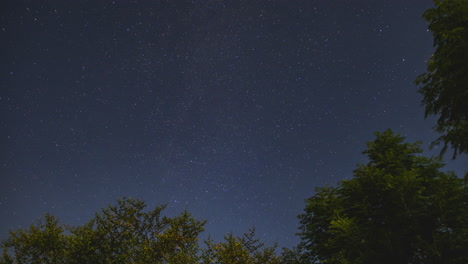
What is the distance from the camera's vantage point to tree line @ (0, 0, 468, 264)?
10578 mm

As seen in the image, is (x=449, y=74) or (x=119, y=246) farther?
(x=119, y=246)

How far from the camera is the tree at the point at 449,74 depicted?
32.6ft

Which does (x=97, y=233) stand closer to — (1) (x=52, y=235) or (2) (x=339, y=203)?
(1) (x=52, y=235)

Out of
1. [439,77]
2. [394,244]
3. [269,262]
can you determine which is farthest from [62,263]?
[439,77]

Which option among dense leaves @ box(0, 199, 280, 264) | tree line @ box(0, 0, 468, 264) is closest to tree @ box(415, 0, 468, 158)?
tree line @ box(0, 0, 468, 264)

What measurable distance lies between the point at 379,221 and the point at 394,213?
88 cm

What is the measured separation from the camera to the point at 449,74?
1059 cm

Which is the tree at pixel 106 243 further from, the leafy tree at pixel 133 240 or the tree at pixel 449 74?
the tree at pixel 449 74

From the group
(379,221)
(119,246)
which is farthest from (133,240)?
(379,221)

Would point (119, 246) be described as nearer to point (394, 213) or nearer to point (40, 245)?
point (40, 245)

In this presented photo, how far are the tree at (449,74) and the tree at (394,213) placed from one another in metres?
1.64

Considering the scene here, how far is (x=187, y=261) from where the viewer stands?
21312 millimetres

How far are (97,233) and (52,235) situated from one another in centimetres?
324

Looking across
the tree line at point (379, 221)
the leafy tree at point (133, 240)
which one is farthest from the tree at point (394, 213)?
the leafy tree at point (133, 240)
